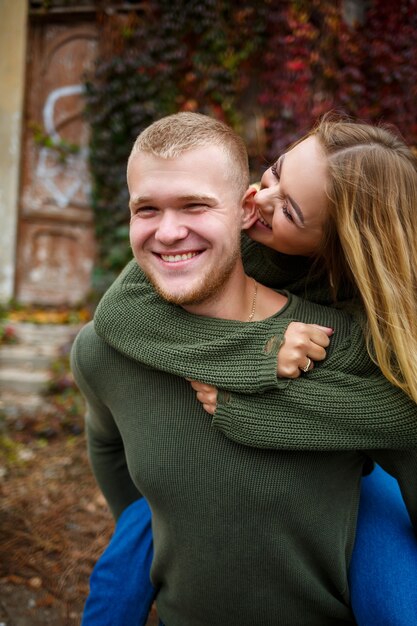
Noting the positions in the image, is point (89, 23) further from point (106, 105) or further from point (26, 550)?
point (26, 550)

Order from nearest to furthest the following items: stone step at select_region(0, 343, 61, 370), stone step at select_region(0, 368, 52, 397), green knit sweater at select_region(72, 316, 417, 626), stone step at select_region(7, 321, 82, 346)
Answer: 1. green knit sweater at select_region(72, 316, 417, 626)
2. stone step at select_region(0, 368, 52, 397)
3. stone step at select_region(0, 343, 61, 370)
4. stone step at select_region(7, 321, 82, 346)

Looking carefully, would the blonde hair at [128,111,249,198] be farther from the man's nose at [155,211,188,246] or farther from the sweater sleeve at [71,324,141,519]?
the sweater sleeve at [71,324,141,519]

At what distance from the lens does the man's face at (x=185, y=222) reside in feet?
4.99

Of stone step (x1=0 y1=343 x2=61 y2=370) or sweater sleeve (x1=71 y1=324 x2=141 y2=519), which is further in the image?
stone step (x1=0 y1=343 x2=61 y2=370)

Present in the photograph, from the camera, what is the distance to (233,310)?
5.57 ft

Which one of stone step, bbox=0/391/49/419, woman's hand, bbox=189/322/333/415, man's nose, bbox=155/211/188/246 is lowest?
stone step, bbox=0/391/49/419

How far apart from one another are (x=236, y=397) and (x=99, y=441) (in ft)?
2.52

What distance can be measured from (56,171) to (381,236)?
546 centimetres

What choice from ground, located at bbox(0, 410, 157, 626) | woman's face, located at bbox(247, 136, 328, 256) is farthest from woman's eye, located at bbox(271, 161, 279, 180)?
ground, located at bbox(0, 410, 157, 626)

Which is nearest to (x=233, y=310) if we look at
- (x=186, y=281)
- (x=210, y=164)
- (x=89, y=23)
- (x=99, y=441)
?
(x=186, y=281)

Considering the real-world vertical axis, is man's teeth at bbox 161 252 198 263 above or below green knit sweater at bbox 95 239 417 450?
above

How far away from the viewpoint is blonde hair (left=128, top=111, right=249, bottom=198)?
60.1 inches

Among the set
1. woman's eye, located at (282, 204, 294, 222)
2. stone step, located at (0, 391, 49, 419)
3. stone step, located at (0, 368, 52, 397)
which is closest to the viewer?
woman's eye, located at (282, 204, 294, 222)

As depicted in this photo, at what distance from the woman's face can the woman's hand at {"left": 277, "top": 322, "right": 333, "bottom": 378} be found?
0.95ft
